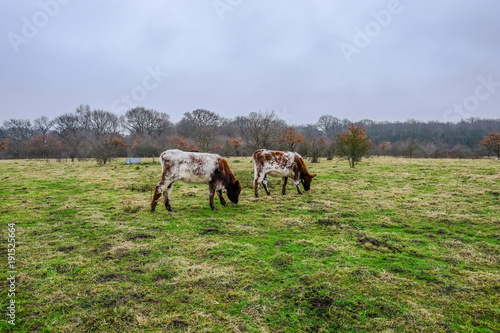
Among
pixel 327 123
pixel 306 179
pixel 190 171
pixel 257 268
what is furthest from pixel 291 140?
pixel 327 123

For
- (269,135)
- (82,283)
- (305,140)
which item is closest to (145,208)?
(82,283)

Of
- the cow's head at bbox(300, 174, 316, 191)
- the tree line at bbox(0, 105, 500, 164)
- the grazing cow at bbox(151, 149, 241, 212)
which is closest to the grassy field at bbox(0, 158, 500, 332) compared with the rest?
the grazing cow at bbox(151, 149, 241, 212)

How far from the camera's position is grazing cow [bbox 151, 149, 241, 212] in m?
7.90

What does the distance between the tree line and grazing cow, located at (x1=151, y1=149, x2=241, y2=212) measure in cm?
1675

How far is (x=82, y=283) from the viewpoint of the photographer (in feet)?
12.2

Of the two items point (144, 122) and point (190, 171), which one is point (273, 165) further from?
point (144, 122)

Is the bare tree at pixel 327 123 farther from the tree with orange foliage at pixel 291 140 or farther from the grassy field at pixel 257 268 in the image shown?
the grassy field at pixel 257 268

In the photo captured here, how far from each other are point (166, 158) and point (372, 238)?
631cm

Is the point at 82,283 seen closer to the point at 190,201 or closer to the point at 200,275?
the point at 200,275

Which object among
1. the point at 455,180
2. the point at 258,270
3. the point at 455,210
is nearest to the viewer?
A: the point at 258,270

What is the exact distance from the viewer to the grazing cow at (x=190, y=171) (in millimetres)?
7902

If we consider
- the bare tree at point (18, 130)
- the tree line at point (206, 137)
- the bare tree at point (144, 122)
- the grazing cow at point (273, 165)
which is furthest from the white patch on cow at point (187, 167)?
the bare tree at point (18, 130)

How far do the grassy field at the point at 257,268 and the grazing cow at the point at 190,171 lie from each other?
2.55 ft

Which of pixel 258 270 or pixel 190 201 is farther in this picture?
pixel 190 201
